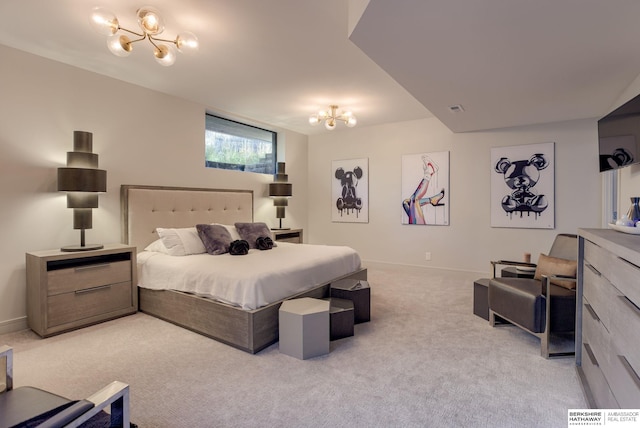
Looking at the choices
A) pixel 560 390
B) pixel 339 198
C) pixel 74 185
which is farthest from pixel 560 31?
pixel 339 198

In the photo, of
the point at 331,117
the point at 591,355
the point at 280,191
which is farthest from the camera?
the point at 280,191

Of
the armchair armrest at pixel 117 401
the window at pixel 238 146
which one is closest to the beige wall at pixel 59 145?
the window at pixel 238 146

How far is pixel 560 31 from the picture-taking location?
210 centimetres

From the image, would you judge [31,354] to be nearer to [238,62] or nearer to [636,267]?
[238,62]

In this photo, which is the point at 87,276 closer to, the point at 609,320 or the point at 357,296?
the point at 357,296

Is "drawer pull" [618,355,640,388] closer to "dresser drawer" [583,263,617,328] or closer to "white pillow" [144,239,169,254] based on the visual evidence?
"dresser drawer" [583,263,617,328]

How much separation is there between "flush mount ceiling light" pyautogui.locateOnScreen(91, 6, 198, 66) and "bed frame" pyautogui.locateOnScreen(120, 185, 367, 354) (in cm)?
175

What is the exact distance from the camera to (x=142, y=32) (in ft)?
8.87

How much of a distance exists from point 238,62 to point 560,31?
2.70 metres

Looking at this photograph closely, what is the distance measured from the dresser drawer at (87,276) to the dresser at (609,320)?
388 cm

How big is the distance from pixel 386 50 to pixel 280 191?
3503mm

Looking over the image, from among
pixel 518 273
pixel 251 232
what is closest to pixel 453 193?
pixel 518 273

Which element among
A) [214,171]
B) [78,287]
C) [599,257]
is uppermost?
[214,171]

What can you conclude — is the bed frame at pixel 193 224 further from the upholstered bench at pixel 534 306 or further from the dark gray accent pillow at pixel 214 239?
the upholstered bench at pixel 534 306
